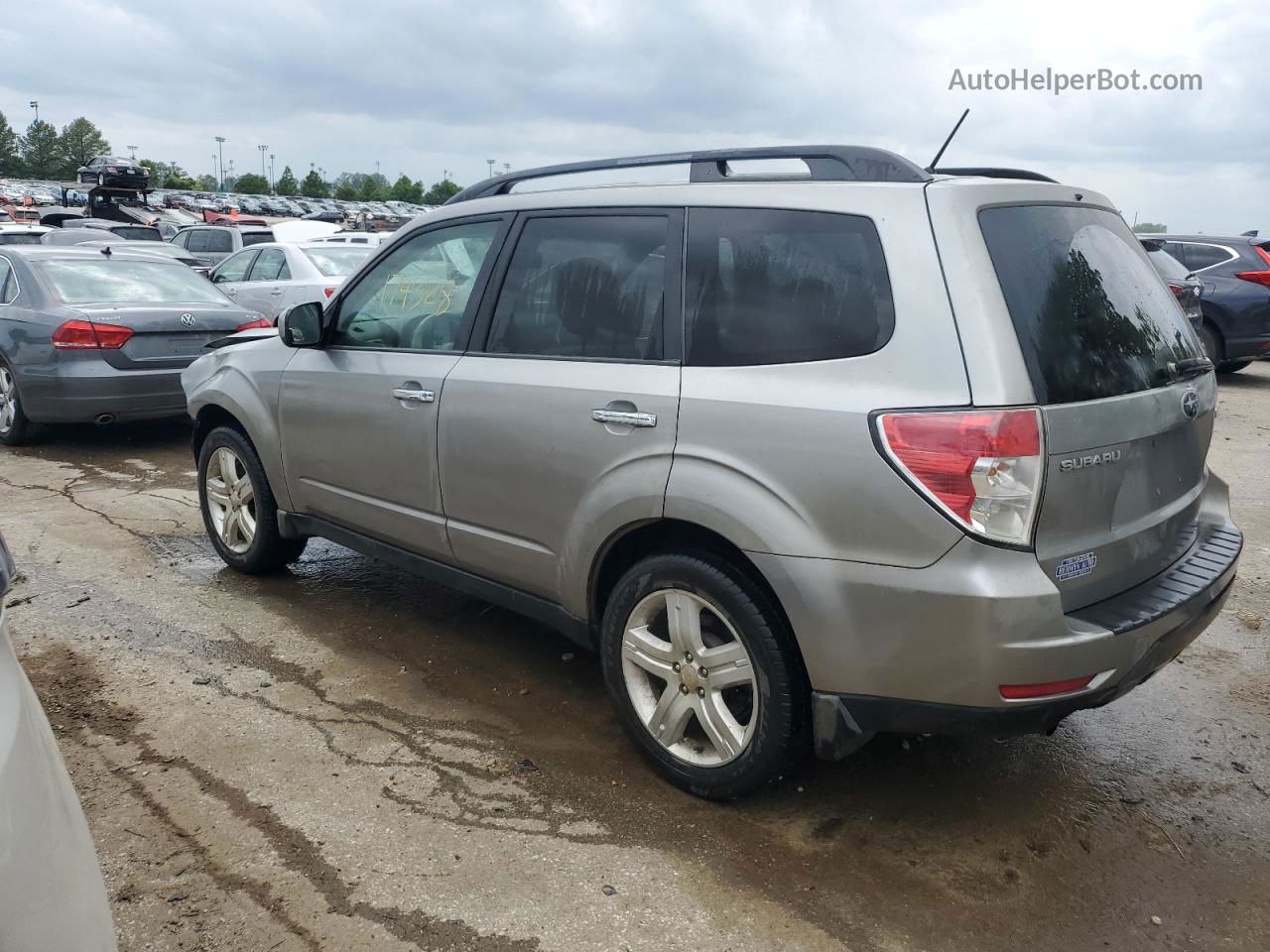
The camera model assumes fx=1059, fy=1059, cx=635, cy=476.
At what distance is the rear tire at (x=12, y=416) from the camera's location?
8195mm

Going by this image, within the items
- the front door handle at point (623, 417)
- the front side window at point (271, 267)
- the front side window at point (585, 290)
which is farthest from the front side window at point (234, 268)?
the front door handle at point (623, 417)

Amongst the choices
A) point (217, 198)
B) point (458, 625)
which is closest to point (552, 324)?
point (458, 625)

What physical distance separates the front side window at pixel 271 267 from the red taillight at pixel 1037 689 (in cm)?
1059

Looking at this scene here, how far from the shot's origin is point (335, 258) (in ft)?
39.3

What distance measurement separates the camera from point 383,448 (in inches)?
165

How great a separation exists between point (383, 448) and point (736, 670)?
1.85m

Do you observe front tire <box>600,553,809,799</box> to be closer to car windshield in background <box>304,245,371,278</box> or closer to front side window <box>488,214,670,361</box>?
front side window <box>488,214,670,361</box>

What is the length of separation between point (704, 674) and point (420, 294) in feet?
6.66

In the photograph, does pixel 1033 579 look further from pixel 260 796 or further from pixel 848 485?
pixel 260 796

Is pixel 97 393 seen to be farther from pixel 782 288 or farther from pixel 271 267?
pixel 782 288

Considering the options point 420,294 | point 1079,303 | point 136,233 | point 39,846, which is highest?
point 1079,303

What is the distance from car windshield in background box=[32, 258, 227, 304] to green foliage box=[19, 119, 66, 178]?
10169 centimetres

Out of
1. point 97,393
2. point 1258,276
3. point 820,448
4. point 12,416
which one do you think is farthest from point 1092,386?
point 1258,276

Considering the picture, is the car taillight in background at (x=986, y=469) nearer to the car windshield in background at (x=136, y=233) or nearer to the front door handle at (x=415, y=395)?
the front door handle at (x=415, y=395)
